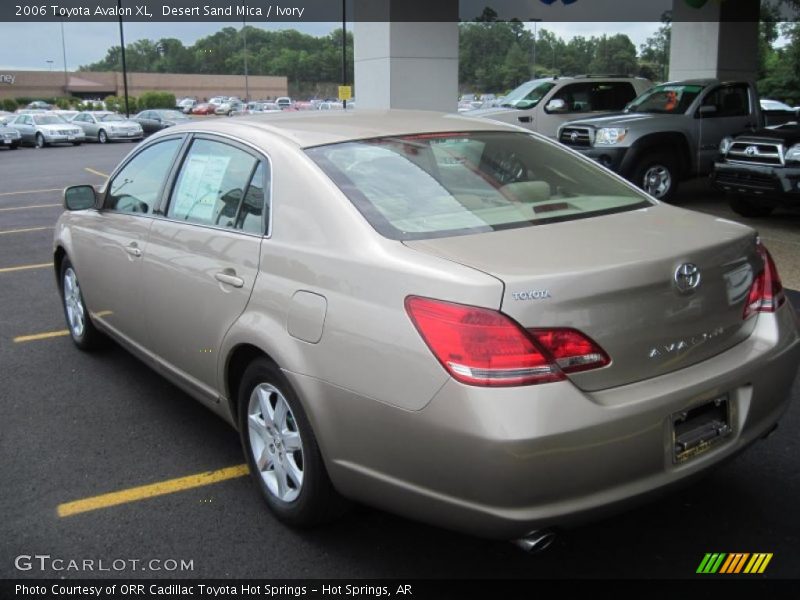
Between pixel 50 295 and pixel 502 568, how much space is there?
594 centimetres

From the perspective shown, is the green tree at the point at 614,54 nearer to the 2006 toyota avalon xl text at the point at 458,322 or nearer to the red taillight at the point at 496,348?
the 2006 toyota avalon xl text at the point at 458,322

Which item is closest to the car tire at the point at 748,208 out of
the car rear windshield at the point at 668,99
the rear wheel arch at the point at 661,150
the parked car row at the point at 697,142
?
the parked car row at the point at 697,142

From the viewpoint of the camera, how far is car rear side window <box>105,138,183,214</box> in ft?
14.2

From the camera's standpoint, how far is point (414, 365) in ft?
8.22

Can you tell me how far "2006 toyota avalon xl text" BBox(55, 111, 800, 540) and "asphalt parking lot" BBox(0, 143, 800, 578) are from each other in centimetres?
24

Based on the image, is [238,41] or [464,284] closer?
[464,284]

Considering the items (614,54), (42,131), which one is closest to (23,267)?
(42,131)

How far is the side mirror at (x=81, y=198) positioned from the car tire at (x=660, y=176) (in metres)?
8.57

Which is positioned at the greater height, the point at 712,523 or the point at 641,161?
the point at 641,161

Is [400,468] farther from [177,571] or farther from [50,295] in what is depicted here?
[50,295]

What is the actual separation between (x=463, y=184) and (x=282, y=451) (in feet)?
4.43

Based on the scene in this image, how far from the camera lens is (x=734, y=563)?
295 centimetres

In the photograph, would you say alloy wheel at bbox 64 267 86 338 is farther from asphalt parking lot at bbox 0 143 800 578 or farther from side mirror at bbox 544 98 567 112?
side mirror at bbox 544 98 567 112

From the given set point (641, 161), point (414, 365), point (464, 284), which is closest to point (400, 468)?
point (414, 365)
